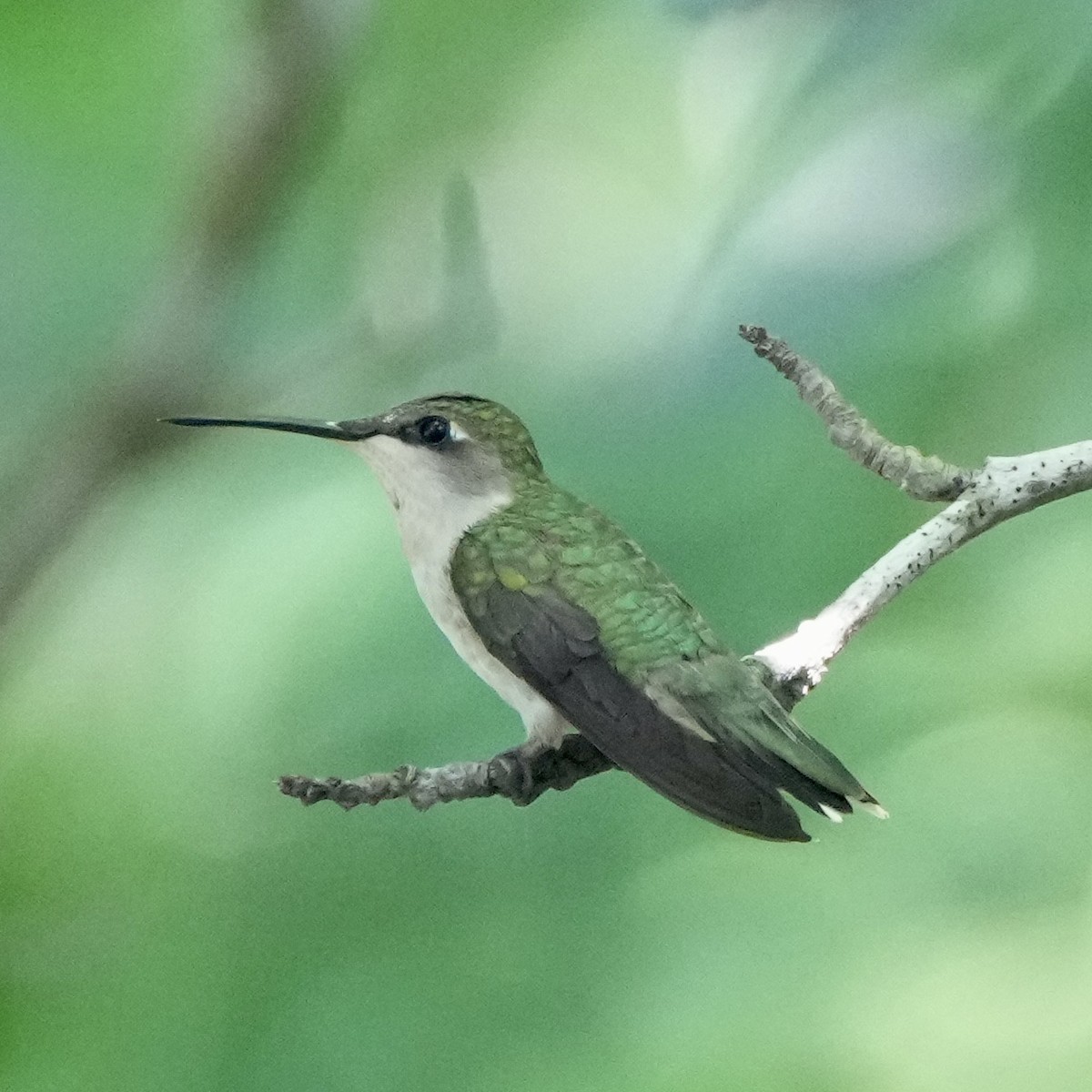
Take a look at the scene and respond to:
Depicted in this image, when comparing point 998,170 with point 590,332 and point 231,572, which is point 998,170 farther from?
point 231,572

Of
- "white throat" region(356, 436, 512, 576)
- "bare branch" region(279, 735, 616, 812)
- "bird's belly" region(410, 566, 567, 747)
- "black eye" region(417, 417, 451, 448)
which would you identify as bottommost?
Result: "bare branch" region(279, 735, 616, 812)

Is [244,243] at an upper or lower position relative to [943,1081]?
upper

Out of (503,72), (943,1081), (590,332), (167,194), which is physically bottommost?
(943,1081)

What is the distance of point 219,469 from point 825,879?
99 centimetres

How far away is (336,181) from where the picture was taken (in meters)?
1.92

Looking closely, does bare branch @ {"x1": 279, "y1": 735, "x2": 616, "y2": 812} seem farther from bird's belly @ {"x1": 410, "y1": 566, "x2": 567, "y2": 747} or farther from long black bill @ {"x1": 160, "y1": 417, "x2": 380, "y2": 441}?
long black bill @ {"x1": 160, "y1": 417, "x2": 380, "y2": 441}

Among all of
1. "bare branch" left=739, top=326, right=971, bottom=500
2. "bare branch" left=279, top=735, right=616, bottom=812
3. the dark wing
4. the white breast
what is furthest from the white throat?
"bare branch" left=739, top=326, right=971, bottom=500

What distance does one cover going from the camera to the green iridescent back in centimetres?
158

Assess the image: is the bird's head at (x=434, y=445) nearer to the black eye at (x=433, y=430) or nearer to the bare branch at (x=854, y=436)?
the black eye at (x=433, y=430)

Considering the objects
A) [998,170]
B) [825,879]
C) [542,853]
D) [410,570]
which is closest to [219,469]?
[410,570]

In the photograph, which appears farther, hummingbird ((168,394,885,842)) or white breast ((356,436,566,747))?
white breast ((356,436,566,747))

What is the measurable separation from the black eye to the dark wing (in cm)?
21

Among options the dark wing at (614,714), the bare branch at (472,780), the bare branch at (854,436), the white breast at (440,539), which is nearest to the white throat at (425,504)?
the white breast at (440,539)

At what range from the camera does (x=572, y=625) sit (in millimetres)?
1583
